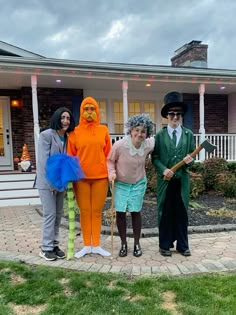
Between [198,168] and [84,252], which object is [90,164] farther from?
[198,168]

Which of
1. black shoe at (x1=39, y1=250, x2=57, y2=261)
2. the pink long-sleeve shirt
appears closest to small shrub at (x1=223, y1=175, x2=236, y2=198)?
the pink long-sleeve shirt

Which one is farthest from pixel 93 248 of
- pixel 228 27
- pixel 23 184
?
pixel 228 27

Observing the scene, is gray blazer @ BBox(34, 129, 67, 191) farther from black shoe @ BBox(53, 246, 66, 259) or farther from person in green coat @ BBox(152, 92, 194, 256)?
person in green coat @ BBox(152, 92, 194, 256)

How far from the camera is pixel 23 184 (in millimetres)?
7922

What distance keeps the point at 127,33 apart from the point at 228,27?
8.84 meters

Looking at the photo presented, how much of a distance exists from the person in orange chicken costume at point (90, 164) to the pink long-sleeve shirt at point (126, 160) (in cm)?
11

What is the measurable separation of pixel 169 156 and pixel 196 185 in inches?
152

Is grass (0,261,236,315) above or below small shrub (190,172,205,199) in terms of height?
below

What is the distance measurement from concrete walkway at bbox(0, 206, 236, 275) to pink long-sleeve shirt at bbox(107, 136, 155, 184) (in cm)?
89

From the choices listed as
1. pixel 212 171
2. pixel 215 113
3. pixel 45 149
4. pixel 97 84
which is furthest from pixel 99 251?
pixel 215 113

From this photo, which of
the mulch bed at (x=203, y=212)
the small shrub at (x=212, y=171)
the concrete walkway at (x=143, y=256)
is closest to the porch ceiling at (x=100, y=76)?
the small shrub at (x=212, y=171)

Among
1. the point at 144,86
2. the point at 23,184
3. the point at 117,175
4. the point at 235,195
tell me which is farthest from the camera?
the point at 144,86

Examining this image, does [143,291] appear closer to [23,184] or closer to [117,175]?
[117,175]

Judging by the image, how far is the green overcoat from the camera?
12.0 ft
